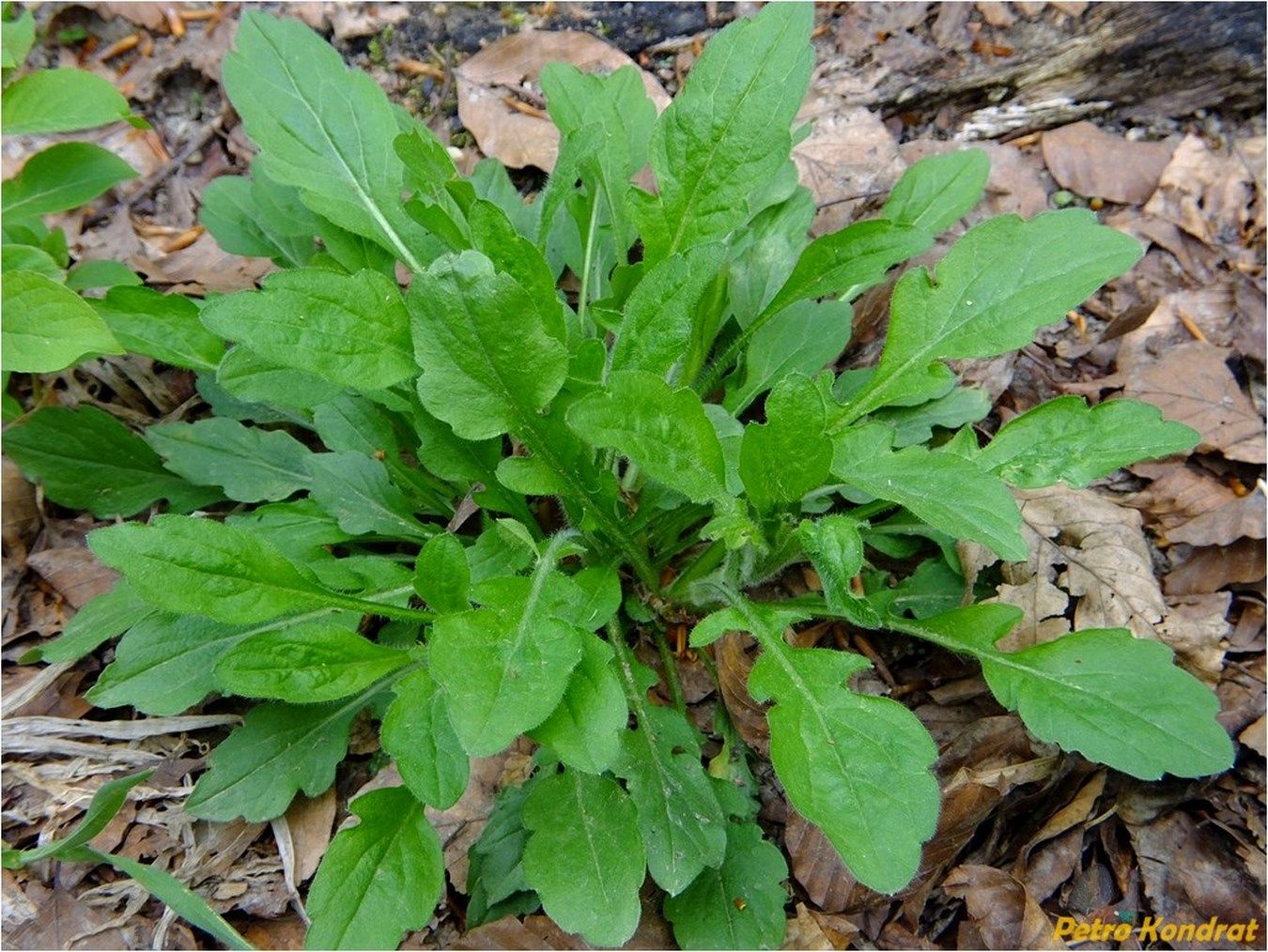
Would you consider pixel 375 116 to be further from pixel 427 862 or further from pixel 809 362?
pixel 427 862

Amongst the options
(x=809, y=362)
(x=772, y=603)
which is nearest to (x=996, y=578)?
(x=772, y=603)

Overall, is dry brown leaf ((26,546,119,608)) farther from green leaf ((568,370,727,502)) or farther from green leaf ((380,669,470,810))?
green leaf ((568,370,727,502))

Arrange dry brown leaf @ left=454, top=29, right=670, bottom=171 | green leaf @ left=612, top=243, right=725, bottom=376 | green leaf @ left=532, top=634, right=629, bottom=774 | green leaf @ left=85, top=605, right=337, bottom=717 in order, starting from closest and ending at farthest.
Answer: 1. green leaf @ left=532, top=634, right=629, bottom=774
2. green leaf @ left=612, top=243, right=725, bottom=376
3. green leaf @ left=85, top=605, right=337, bottom=717
4. dry brown leaf @ left=454, top=29, right=670, bottom=171

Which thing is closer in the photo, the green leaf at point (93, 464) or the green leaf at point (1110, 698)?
the green leaf at point (1110, 698)

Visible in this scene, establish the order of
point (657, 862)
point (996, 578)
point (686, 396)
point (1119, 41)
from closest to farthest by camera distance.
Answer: point (686, 396) < point (657, 862) < point (996, 578) < point (1119, 41)

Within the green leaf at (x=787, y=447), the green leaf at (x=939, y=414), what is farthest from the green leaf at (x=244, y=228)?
the green leaf at (x=939, y=414)

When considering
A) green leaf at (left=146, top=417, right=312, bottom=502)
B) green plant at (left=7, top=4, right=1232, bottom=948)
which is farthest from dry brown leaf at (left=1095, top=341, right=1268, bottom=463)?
green leaf at (left=146, top=417, right=312, bottom=502)

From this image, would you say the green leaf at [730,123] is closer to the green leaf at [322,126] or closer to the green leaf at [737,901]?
the green leaf at [322,126]
